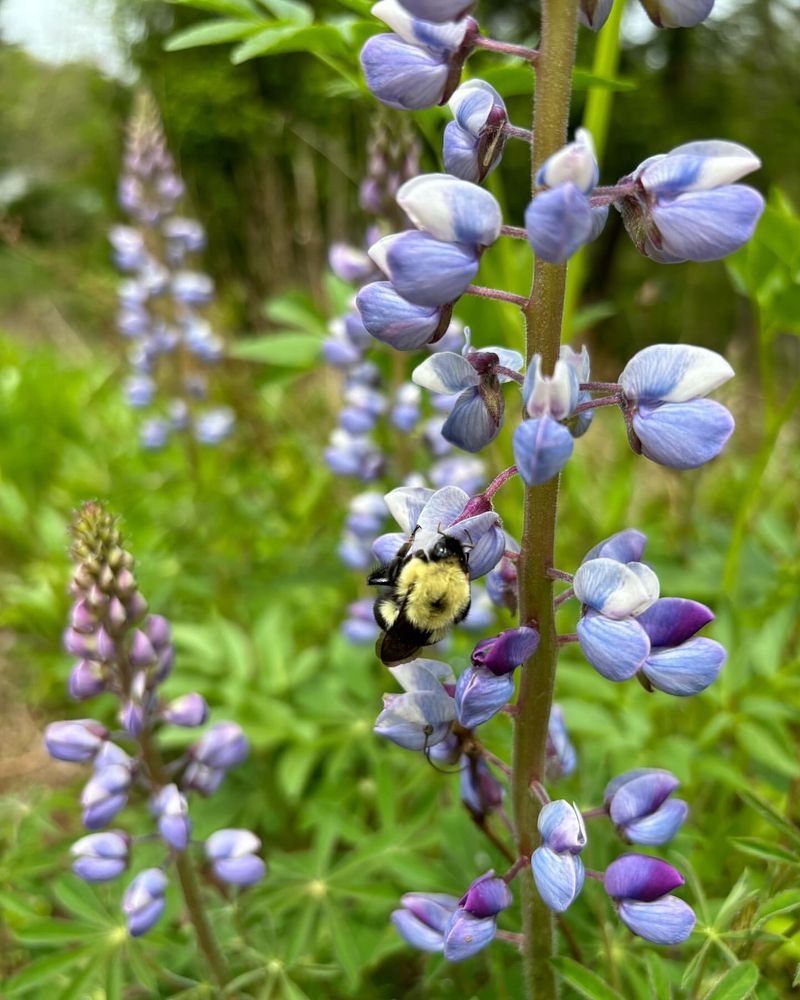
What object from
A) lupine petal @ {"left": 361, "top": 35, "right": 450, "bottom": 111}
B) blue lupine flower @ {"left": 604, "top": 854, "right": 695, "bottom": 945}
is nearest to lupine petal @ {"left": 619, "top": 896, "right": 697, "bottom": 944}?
blue lupine flower @ {"left": 604, "top": 854, "right": 695, "bottom": 945}

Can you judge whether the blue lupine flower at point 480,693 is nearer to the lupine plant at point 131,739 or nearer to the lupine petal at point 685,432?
the lupine petal at point 685,432

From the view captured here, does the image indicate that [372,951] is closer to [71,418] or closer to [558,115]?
[558,115]

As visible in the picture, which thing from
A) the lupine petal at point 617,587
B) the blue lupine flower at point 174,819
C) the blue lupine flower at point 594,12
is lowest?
the blue lupine flower at point 174,819

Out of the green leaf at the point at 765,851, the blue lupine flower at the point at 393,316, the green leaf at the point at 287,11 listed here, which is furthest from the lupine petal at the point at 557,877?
the green leaf at the point at 287,11

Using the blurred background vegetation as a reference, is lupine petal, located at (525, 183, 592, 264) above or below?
above

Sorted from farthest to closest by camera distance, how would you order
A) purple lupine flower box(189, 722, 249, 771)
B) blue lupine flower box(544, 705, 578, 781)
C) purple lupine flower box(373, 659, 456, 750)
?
purple lupine flower box(189, 722, 249, 771), blue lupine flower box(544, 705, 578, 781), purple lupine flower box(373, 659, 456, 750)

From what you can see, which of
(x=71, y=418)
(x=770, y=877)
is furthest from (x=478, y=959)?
(x=71, y=418)

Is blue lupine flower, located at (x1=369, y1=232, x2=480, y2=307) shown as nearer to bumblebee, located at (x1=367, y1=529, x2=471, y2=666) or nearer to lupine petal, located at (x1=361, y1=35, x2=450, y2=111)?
lupine petal, located at (x1=361, y1=35, x2=450, y2=111)
